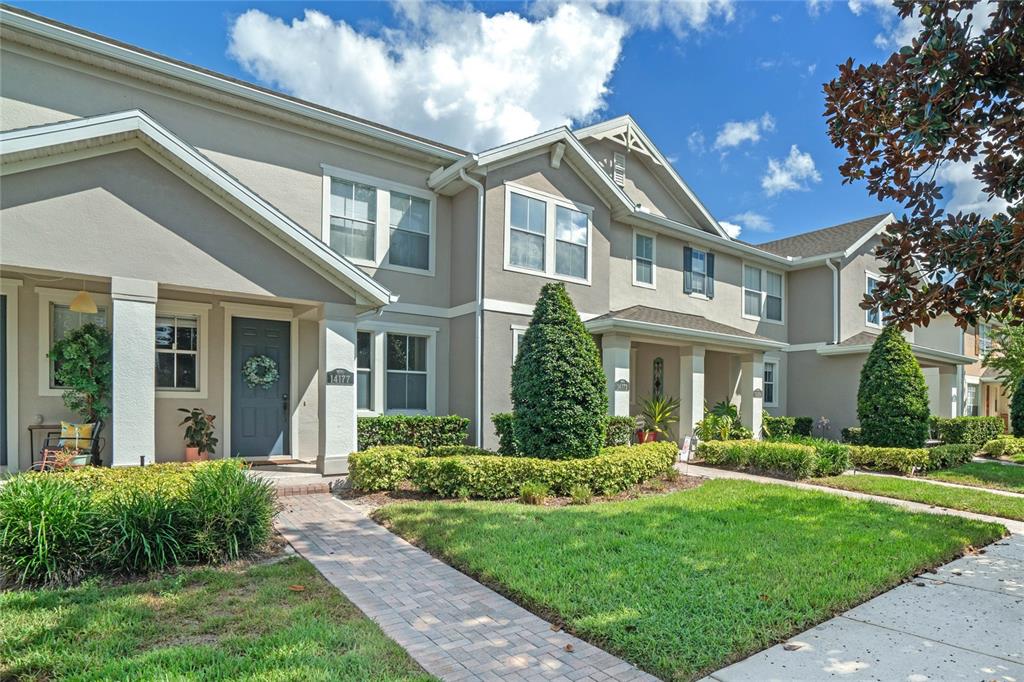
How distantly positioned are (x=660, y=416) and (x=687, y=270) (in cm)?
501

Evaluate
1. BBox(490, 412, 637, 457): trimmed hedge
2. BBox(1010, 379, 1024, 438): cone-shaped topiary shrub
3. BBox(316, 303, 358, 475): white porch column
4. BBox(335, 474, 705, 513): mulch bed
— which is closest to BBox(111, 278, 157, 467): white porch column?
BBox(316, 303, 358, 475): white porch column

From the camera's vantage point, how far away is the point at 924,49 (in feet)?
14.2

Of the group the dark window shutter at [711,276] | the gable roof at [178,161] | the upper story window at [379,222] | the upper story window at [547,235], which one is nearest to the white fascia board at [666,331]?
Answer: the upper story window at [547,235]

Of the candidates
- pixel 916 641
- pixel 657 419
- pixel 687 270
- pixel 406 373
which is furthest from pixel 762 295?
pixel 916 641

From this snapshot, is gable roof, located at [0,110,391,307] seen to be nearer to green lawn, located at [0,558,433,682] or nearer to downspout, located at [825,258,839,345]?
green lawn, located at [0,558,433,682]

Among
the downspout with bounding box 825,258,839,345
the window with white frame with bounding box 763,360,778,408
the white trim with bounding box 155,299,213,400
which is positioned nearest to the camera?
the white trim with bounding box 155,299,213,400

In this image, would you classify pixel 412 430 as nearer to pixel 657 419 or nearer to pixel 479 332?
pixel 479 332

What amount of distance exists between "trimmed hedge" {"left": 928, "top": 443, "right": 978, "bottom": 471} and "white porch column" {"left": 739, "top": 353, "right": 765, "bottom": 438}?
13.6 feet

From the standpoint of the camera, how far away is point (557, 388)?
931 centimetres

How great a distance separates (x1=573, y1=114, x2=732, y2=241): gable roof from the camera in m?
15.9

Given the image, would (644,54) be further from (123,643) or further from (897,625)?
(123,643)

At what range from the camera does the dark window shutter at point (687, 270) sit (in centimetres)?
1728

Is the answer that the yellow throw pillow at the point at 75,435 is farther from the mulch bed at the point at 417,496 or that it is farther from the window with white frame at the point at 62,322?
the mulch bed at the point at 417,496

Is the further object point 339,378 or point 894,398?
point 894,398
